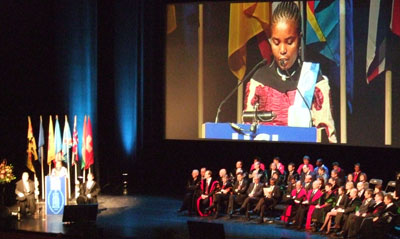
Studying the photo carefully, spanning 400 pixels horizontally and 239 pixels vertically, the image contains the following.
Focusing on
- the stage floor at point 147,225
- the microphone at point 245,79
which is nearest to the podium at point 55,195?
the stage floor at point 147,225

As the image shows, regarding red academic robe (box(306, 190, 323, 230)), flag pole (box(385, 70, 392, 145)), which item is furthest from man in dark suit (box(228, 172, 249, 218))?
flag pole (box(385, 70, 392, 145))

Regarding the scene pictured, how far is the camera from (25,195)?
1509 centimetres

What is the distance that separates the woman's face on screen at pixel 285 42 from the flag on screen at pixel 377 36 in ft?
5.70

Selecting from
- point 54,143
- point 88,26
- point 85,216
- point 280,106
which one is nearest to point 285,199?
point 280,106

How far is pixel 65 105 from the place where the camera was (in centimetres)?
1783

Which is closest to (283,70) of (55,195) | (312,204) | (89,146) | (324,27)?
(324,27)

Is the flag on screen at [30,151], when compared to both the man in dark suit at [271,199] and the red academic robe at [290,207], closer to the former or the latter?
the man in dark suit at [271,199]

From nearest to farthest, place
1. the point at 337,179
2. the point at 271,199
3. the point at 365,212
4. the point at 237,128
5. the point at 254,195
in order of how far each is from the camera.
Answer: the point at 365,212, the point at 337,179, the point at 271,199, the point at 254,195, the point at 237,128

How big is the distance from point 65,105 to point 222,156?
14.1ft

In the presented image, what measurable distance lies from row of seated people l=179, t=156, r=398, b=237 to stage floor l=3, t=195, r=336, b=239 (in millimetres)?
354

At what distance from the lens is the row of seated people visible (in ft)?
42.6

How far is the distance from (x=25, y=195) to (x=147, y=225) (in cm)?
294

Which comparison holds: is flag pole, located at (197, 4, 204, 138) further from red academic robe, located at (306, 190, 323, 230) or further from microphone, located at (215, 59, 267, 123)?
red academic robe, located at (306, 190, 323, 230)

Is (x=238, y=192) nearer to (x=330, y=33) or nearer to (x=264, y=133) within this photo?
(x=264, y=133)
